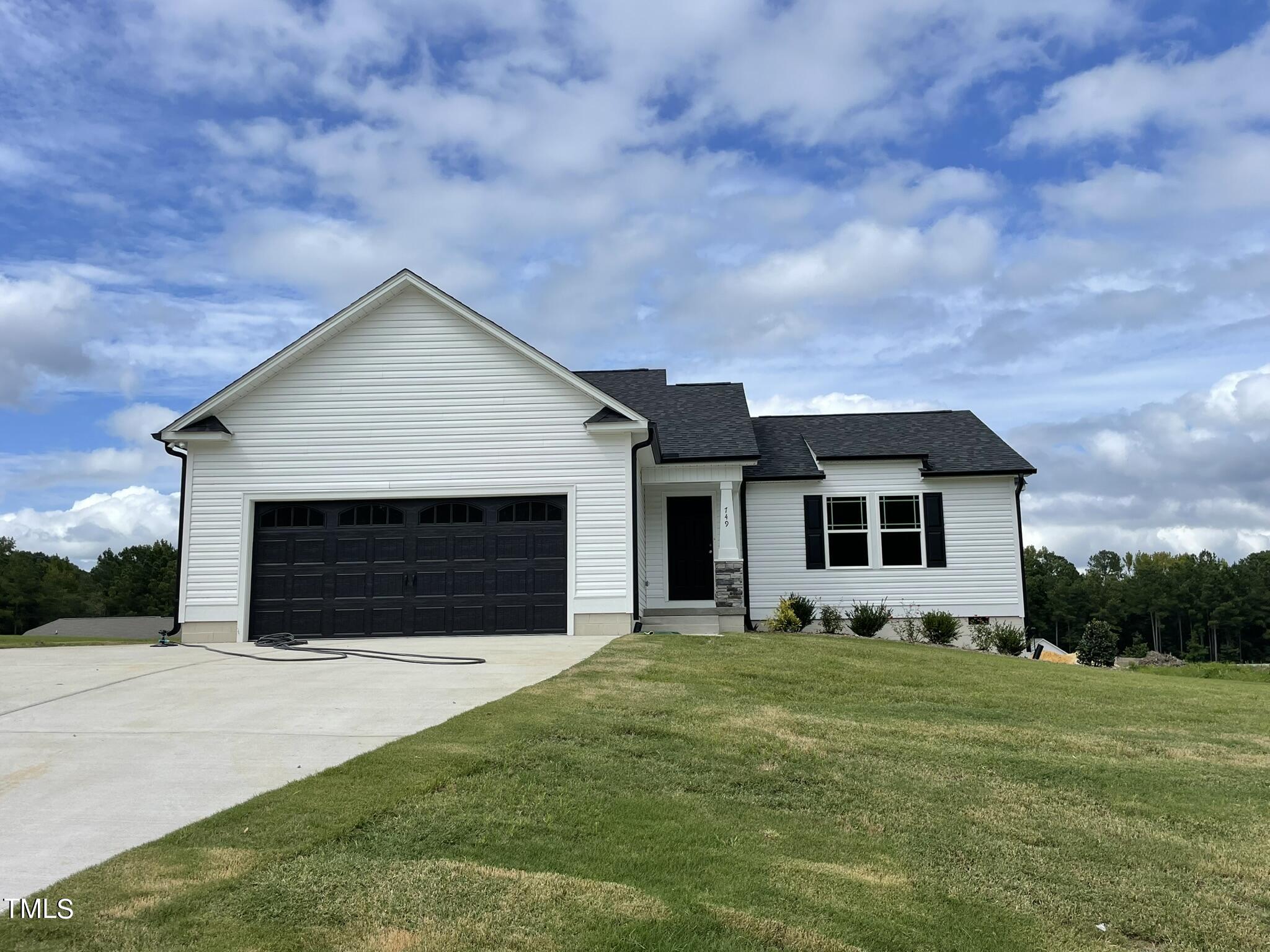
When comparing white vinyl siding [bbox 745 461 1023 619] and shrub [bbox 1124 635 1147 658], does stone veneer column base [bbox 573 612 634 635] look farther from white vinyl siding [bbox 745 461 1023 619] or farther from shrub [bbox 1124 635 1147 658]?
shrub [bbox 1124 635 1147 658]

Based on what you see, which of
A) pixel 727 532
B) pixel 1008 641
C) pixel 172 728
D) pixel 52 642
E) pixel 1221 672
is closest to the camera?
pixel 172 728

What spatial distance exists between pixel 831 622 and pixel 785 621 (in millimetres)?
1338

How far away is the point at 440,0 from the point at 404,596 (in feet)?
32.3

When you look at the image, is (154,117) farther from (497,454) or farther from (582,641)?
(582,641)

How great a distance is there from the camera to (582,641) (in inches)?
613

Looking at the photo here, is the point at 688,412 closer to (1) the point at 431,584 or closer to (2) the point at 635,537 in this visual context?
(2) the point at 635,537

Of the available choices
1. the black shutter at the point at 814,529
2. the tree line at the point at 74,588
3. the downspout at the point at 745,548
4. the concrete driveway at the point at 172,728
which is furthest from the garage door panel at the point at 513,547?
the tree line at the point at 74,588

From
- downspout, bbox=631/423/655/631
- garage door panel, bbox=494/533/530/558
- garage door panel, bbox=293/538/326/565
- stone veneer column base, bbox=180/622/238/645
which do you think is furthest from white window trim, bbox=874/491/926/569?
stone veneer column base, bbox=180/622/238/645

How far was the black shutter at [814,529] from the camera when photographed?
2097 cm

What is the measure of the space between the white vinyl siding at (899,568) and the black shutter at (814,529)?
0.37ft

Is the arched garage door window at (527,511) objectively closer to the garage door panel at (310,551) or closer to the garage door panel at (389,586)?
the garage door panel at (389,586)

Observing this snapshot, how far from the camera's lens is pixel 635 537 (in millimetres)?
17391

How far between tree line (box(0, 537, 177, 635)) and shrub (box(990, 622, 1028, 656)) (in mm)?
68977

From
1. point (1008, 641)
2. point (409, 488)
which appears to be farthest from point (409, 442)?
point (1008, 641)
